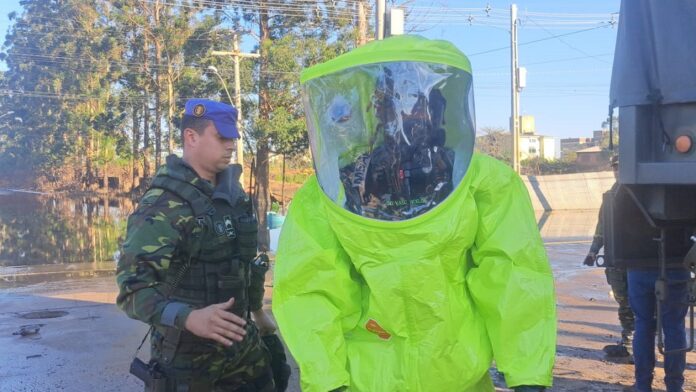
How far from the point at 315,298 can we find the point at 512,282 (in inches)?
25.8

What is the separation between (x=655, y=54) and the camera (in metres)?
2.78

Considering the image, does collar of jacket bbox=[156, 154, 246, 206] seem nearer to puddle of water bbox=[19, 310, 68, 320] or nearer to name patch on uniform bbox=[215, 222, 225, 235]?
name patch on uniform bbox=[215, 222, 225, 235]

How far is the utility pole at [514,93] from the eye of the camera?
27.7 metres

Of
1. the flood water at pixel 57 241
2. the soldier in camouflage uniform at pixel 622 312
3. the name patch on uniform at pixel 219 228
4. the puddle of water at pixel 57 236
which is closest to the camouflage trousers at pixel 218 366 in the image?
the name patch on uniform at pixel 219 228

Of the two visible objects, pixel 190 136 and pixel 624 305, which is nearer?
pixel 190 136

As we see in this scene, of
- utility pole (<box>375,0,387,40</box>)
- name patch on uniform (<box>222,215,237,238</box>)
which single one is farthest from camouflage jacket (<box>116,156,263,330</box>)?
utility pole (<box>375,0,387,40</box>)

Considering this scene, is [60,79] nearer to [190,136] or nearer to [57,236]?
[57,236]

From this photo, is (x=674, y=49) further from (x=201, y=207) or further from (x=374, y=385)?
(x=201, y=207)

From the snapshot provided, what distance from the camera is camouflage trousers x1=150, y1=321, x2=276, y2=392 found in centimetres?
258

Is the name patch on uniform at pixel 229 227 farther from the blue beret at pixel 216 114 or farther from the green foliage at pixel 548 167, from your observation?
the green foliage at pixel 548 167

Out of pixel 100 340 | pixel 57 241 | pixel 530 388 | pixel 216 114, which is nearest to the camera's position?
pixel 530 388

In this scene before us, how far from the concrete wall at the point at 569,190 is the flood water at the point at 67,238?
4.82ft

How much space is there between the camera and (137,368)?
2.62 m

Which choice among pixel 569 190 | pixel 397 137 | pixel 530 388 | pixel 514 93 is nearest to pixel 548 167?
pixel 569 190
